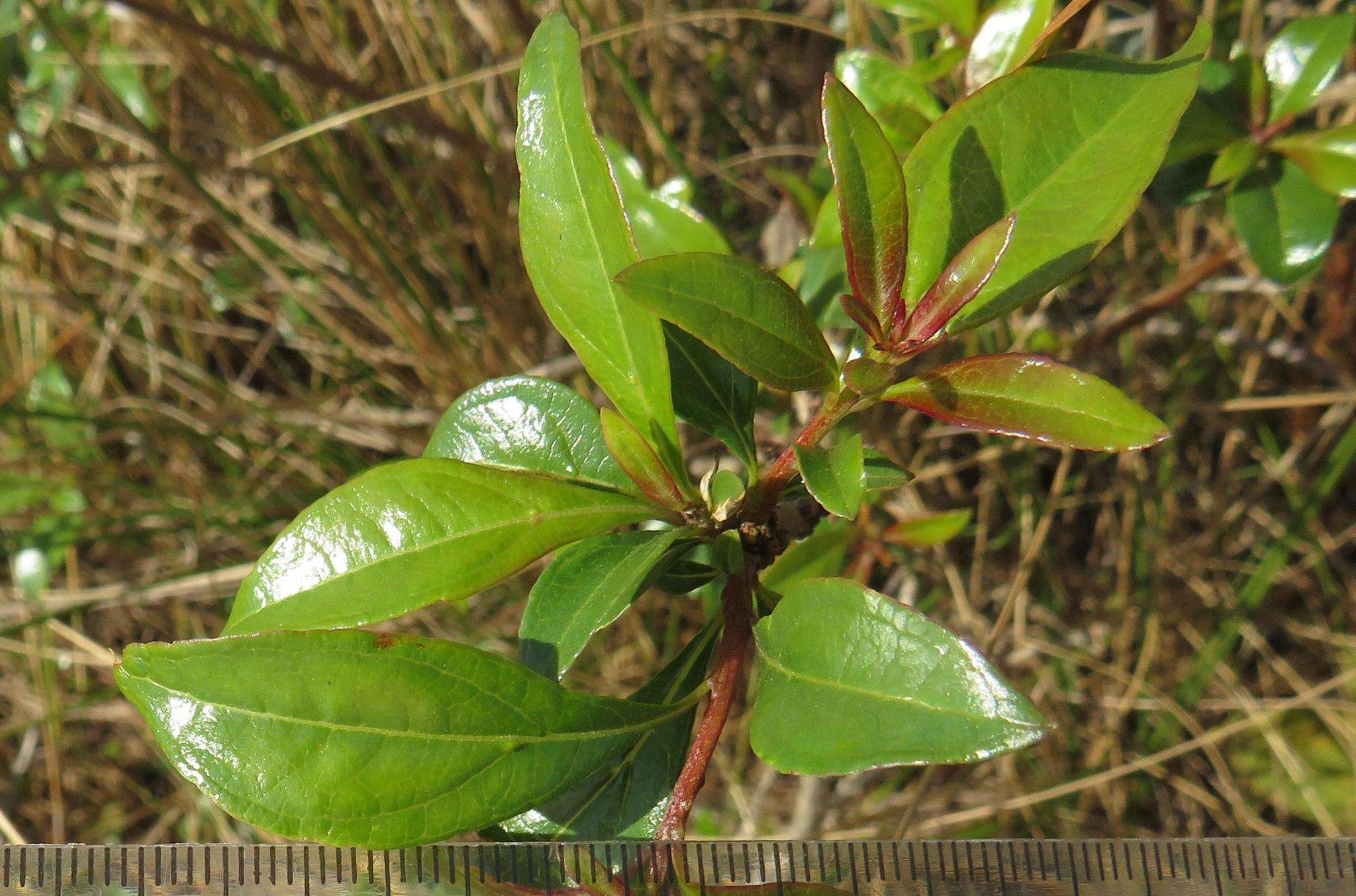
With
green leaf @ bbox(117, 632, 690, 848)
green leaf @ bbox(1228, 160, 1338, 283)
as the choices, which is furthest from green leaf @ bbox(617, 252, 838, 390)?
green leaf @ bbox(1228, 160, 1338, 283)

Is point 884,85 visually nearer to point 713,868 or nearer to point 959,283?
point 959,283

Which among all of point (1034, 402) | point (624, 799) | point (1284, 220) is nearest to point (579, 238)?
point (1034, 402)

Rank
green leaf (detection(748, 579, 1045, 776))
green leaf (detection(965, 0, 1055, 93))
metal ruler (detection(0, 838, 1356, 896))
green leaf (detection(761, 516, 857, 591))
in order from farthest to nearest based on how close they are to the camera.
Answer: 1. green leaf (detection(761, 516, 857, 591))
2. green leaf (detection(965, 0, 1055, 93))
3. metal ruler (detection(0, 838, 1356, 896))
4. green leaf (detection(748, 579, 1045, 776))

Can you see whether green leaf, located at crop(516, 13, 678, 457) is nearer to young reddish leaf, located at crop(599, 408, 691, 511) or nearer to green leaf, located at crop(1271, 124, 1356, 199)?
young reddish leaf, located at crop(599, 408, 691, 511)

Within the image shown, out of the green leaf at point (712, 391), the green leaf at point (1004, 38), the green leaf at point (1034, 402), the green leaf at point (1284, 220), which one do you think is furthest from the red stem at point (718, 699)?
the green leaf at point (1284, 220)

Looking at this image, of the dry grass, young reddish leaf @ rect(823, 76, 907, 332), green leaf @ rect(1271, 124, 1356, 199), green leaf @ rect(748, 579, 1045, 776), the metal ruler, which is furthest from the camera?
the dry grass
